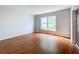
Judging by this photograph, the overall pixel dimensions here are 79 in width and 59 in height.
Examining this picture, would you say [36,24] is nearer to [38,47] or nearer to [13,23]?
[13,23]

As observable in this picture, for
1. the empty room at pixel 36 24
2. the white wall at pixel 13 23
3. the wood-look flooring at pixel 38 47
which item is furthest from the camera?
the white wall at pixel 13 23

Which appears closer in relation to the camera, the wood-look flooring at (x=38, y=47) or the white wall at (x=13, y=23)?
the wood-look flooring at (x=38, y=47)

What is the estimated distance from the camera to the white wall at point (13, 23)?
3712 millimetres

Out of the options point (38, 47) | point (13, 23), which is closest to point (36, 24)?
point (13, 23)

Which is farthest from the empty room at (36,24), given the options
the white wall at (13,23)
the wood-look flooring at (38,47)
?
the wood-look flooring at (38,47)

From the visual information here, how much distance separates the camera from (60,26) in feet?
12.9

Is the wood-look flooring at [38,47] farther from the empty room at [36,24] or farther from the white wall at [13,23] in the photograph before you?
the white wall at [13,23]

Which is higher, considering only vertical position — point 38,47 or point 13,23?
point 13,23

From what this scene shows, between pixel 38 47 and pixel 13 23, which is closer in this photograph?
pixel 38 47

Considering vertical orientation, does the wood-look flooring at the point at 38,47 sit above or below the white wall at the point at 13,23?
below

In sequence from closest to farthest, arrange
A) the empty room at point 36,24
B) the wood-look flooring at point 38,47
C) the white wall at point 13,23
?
the wood-look flooring at point 38,47 < the empty room at point 36,24 < the white wall at point 13,23

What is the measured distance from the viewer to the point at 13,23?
4.19m

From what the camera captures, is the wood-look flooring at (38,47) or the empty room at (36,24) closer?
the wood-look flooring at (38,47)
